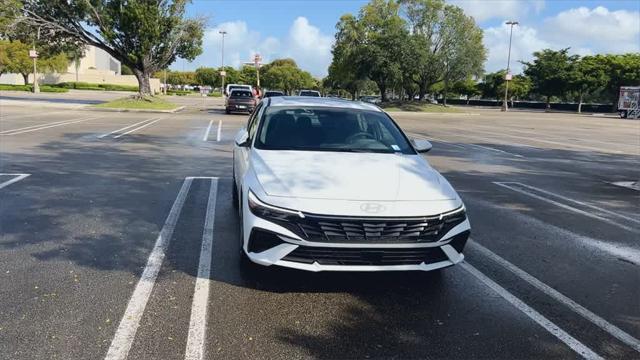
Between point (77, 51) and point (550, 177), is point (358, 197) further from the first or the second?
point (77, 51)

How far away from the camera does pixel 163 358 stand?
334cm

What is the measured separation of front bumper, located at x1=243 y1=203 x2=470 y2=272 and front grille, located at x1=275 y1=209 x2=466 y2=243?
0.9 inches

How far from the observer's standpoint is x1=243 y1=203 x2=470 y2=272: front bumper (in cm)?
400

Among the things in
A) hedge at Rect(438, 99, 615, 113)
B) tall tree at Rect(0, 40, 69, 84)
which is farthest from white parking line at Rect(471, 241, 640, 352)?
hedge at Rect(438, 99, 615, 113)

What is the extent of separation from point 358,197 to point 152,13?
30404 mm

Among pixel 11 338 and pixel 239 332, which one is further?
pixel 239 332

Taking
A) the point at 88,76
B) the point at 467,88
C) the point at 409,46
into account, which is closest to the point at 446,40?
the point at 409,46

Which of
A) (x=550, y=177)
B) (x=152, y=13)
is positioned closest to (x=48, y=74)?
(x=152, y=13)

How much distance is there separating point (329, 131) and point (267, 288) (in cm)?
196

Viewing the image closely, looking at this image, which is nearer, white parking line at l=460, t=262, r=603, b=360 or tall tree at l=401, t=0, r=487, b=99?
white parking line at l=460, t=262, r=603, b=360

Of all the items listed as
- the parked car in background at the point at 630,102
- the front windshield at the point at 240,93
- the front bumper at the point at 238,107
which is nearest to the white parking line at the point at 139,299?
the front bumper at the point at 238,107

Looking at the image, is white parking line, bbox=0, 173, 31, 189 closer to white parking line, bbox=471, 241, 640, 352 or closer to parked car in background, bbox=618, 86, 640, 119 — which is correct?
white parking line, bbox=471, 241, 640, 352

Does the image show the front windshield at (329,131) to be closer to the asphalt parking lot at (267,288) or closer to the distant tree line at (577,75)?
the asphalt parking lot at (267,288)

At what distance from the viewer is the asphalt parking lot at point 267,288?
3604 mm
